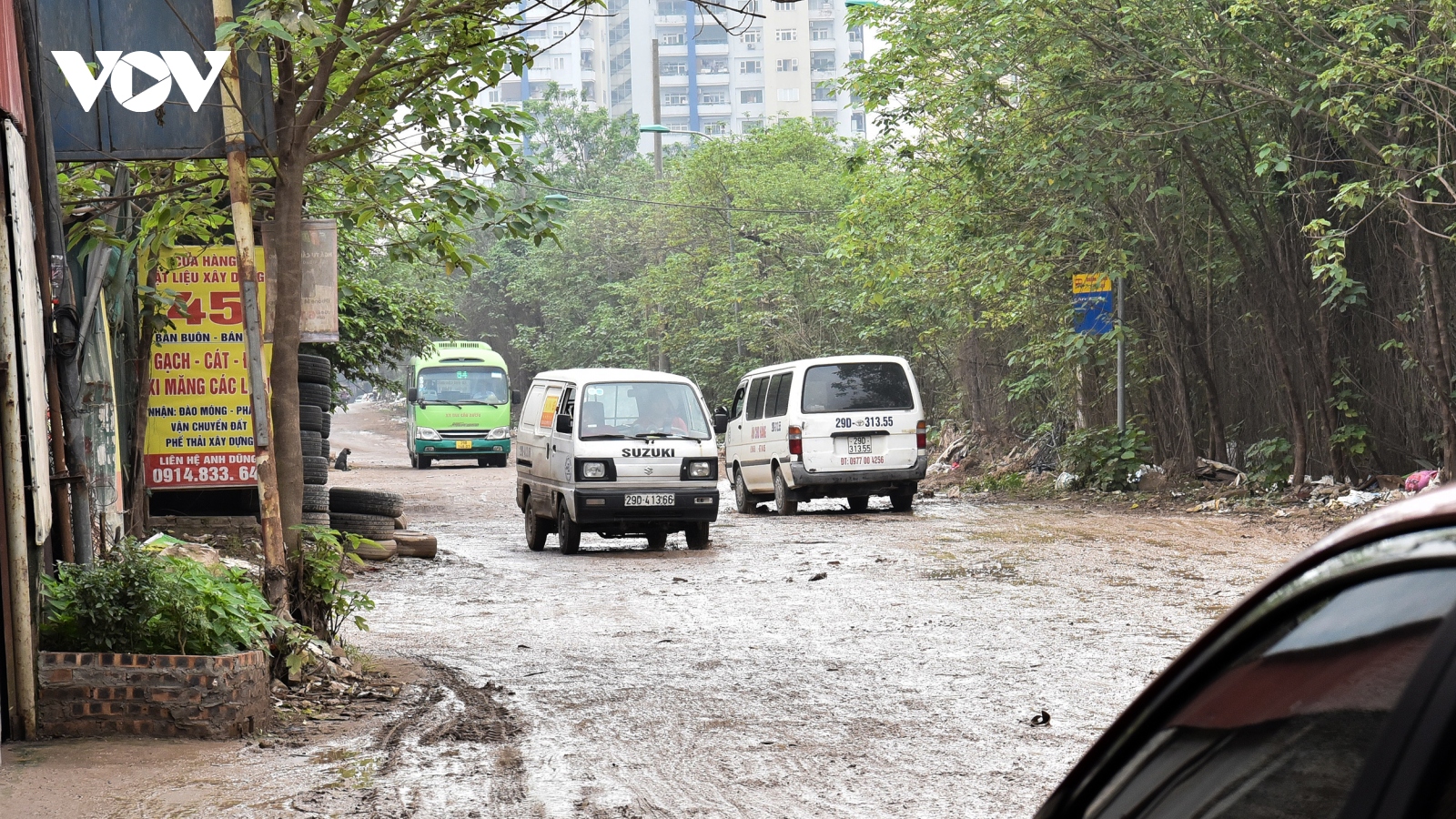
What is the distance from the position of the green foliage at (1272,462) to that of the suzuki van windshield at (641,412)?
7.60 meters

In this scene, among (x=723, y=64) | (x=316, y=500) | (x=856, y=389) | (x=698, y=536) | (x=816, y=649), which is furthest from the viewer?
(x=723, y=64)

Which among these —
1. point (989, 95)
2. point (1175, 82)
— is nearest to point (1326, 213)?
point (1175, 82)

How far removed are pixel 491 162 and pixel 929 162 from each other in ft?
43.3

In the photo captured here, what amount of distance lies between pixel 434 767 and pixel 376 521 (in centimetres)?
984

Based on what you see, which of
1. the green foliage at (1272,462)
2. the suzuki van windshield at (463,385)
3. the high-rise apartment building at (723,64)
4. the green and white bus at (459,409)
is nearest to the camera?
the green foliage at (1272,462)

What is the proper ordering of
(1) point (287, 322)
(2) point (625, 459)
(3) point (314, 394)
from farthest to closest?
(2) point (625, 459) < (3) point (314, 394) < (1) point (287, 322)

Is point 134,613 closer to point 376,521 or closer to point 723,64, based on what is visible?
point 376,521

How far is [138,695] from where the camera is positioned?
6457 mm

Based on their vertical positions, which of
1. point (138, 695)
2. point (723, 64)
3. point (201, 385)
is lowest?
point (138, 695)

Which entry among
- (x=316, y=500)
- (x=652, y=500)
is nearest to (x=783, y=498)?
(x=652, y=500)

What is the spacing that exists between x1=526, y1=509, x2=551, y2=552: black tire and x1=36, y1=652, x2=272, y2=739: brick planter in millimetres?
9869

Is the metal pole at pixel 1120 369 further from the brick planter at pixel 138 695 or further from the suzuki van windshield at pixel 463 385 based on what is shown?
the suzuki van windshield at pixel 463 385

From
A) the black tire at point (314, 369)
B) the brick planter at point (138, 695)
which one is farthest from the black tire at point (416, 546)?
the brick planter at point (138, 695)

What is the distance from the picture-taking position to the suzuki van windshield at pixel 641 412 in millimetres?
15391
